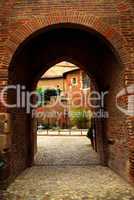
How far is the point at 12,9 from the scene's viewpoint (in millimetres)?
7691

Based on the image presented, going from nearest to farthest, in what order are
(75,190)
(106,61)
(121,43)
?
(75,190)
(121,43)
(106,61)

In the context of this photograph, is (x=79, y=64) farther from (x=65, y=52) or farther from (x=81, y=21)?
(x=81, y=21)

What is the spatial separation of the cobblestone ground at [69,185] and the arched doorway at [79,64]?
38 cm

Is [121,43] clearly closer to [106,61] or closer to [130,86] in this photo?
[130,86]

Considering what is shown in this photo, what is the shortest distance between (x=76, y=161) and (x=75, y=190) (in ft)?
15.2

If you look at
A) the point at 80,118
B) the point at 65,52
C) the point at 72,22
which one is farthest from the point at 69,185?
the point at 80,118

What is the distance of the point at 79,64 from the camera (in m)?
11.8

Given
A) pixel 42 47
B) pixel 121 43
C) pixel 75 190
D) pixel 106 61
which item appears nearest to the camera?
pixel 75 190

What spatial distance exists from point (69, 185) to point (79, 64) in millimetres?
5438

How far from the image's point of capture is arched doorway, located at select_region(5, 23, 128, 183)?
825cm

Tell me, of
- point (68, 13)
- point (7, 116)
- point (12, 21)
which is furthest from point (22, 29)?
point (7, 116)

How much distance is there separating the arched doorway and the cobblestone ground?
15.0 inches

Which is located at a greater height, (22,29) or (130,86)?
(22,29)

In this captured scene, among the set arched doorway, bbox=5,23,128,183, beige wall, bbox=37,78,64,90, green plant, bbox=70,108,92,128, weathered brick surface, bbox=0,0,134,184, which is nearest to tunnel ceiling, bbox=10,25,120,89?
arched doorway, bbox=5,23,128,183
